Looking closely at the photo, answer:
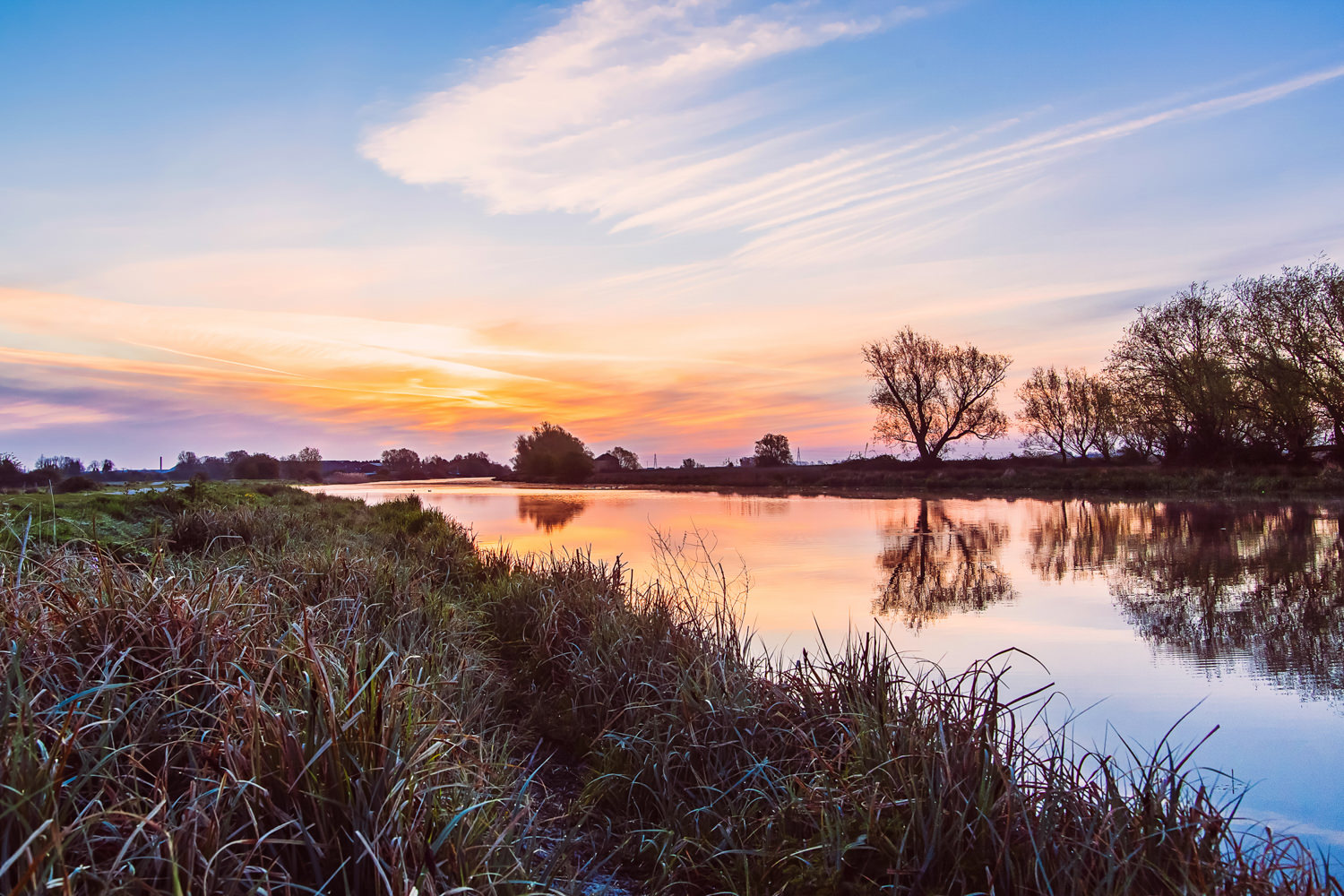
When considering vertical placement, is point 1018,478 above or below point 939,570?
above

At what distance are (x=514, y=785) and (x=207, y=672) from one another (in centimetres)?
147

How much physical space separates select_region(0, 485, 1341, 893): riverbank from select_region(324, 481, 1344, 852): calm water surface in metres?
1.03

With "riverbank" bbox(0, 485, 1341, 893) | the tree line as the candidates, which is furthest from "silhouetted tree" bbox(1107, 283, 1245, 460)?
"riverbank" bbox(0, 485, 1341, 893)

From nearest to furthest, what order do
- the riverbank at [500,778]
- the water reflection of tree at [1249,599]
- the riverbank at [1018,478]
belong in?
the riverbank at [500,778] → the water reflection of tree at [1249,599] → the riverbank at [1018,478]

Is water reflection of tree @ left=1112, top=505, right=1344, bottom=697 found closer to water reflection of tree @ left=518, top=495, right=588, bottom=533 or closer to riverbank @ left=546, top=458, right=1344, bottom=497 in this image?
water reflection of tree @ left=518, top=495, right=588, bottom=533

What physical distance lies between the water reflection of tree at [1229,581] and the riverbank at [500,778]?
337 centimetres

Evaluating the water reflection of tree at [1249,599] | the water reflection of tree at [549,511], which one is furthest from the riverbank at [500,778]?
the water reflection of tree at [549,511]

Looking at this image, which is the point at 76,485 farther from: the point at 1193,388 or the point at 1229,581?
the point at 1193,388

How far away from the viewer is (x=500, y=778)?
3432mm

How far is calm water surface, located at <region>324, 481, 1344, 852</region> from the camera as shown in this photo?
4691 millimetres

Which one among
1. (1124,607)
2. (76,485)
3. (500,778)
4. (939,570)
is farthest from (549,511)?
(500,778)

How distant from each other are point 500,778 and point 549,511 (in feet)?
76.4

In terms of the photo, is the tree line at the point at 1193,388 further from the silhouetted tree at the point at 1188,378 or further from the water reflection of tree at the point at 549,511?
the water reflection of tree at the point at 549,511

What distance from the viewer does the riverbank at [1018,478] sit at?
87.4ft
